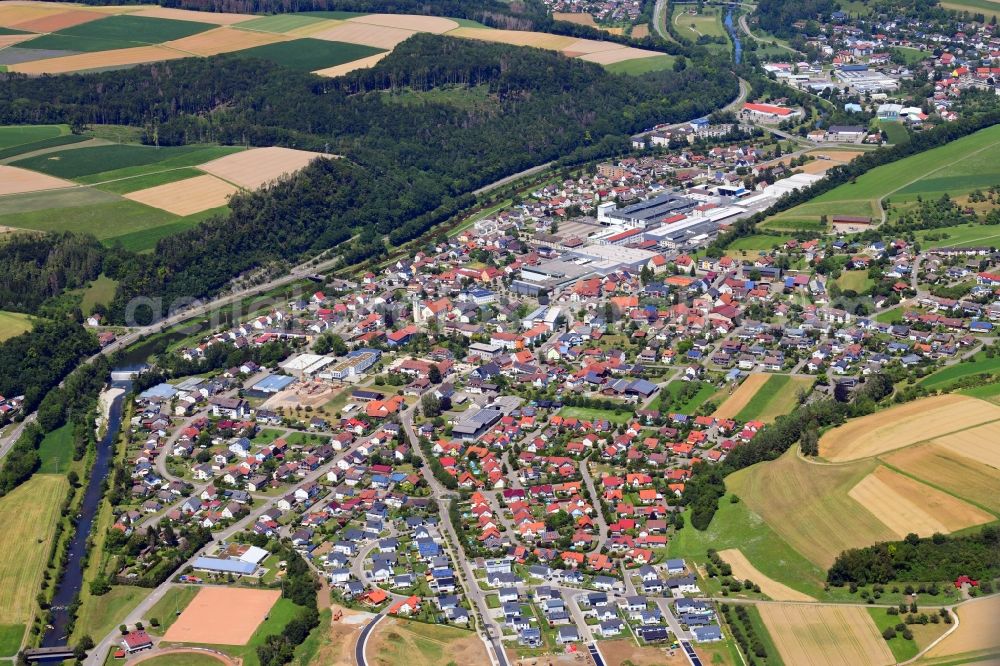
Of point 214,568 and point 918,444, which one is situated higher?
point 918,444

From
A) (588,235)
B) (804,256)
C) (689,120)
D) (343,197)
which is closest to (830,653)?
(804,256)

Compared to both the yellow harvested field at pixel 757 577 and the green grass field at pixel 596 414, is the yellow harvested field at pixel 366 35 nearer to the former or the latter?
the green grass field at pixel 596 414

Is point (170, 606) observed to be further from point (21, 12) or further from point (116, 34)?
point (21, 12)

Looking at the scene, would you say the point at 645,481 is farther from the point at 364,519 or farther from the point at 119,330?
the point at 119,330

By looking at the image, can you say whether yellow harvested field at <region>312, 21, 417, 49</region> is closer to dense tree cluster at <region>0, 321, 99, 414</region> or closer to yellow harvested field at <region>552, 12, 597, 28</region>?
yellow harvested field at <region>552, 12, 597, 28</region>

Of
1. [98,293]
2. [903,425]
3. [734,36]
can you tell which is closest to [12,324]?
[98,293]
